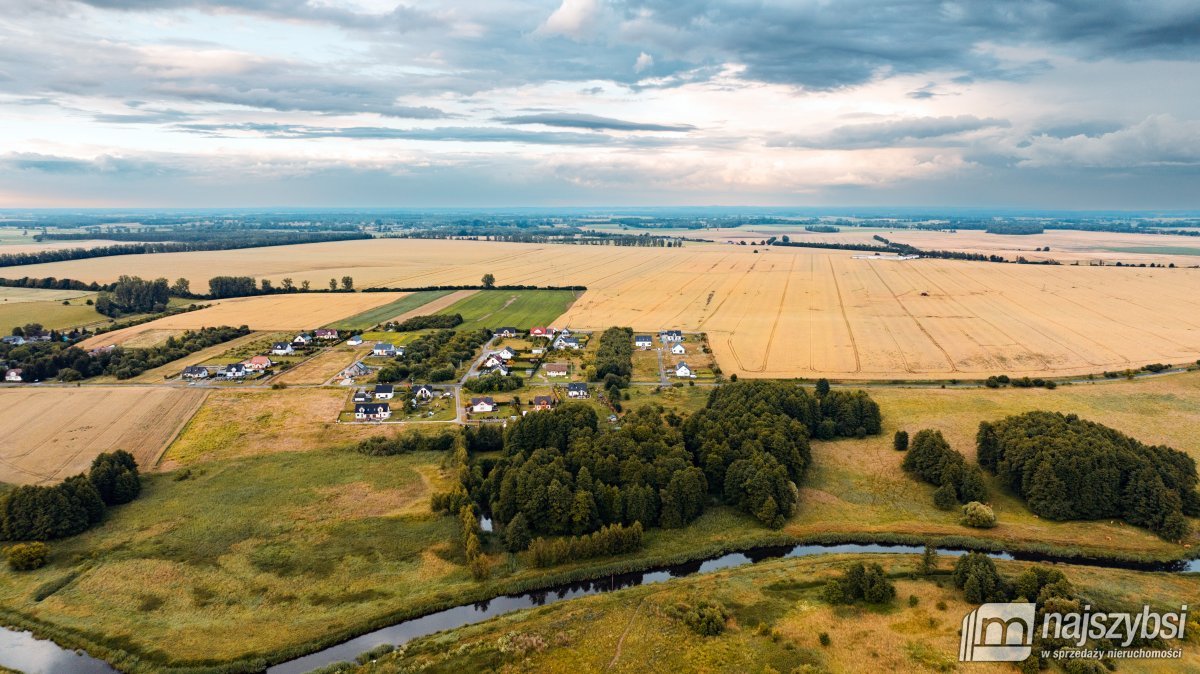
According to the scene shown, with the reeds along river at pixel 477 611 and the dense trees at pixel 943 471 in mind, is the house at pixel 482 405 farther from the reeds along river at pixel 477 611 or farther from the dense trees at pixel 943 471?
the dense trees at pixel 943 471

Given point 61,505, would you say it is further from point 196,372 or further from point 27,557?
point 196,372

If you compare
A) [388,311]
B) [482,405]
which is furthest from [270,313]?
[482,405]

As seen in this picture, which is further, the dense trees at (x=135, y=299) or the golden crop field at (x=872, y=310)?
the dense trees at (x=135, y=299)

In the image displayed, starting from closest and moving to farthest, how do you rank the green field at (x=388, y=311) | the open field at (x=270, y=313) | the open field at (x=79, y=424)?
1. the open field at (x=79, y=424)
2. the open field at (x=270, y=313)
3. the green field at (x=388, y=311)

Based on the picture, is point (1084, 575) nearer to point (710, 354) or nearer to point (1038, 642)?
point (1038, 642)

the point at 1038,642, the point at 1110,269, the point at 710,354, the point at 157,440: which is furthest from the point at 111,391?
the point at 1110,269

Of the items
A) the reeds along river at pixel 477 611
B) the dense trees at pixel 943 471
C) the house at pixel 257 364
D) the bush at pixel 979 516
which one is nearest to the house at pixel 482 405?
the reeds along river at pixel 477 611
